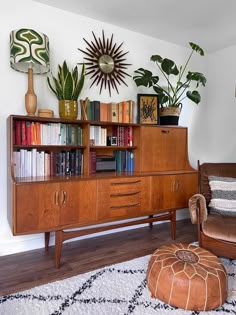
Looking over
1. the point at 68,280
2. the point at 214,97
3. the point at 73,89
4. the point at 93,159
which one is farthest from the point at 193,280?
the point at 214,97

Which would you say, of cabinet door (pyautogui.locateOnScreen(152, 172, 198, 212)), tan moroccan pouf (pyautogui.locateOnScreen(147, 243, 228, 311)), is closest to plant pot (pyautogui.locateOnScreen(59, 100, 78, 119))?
cabinet door (pyautogui.locateOnScreen(152, 172, 198, 212))

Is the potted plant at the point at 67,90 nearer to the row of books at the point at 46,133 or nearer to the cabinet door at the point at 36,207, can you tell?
the row of books at the point at 46,133

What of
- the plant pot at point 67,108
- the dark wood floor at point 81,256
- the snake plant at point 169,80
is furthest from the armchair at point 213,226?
the plant pot at point 67,108

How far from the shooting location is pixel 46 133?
2332 millimetres

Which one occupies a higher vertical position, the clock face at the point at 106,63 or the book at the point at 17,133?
the clock face at the point at 106,63

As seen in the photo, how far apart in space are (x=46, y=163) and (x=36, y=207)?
0.53 meters

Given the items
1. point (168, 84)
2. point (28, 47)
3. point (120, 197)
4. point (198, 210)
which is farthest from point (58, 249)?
point (168, 84)

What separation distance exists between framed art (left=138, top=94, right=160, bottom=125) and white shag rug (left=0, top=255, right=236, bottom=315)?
66.1 inches

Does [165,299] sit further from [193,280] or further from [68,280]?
[68,280]

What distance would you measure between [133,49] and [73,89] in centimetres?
112

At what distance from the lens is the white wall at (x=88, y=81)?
7.43 feet

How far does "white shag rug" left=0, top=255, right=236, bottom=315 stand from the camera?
4.82 feet

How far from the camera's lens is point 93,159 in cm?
→ 252

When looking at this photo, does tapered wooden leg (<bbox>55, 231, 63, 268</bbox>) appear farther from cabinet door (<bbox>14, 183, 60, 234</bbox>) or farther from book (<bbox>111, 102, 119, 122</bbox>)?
book (<bbox>111, 102, 119, 122</bbox>)
